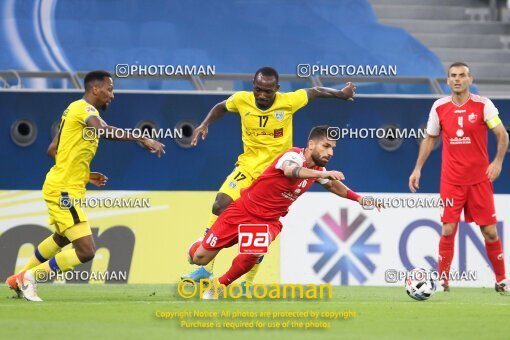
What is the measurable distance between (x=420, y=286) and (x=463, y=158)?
5.18 ft

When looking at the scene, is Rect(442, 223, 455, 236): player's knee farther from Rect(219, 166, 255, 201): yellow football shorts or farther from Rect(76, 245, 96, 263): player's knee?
Rect(76, 245, 96, 263): player's knee

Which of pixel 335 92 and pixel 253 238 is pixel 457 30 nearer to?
pixel 335 92

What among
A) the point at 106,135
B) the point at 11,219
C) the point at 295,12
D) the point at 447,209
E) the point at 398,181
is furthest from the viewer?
the point at 295,12

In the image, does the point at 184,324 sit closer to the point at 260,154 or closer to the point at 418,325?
the point at 418,325

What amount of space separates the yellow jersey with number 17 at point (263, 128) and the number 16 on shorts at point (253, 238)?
122cm

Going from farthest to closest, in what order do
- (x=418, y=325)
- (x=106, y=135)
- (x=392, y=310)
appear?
(x=106, y=135) < (x=392, y=310) < (x=418, y=325)

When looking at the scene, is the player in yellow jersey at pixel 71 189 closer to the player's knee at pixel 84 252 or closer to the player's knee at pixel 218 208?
the player's knee at pixel 84 252

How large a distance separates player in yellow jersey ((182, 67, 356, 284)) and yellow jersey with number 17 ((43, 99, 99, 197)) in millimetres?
1213

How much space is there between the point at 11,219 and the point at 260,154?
Answer: 131 inches

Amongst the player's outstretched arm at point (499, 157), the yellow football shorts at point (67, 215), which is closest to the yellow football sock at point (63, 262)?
the yellow football shorts at point (67, 215)

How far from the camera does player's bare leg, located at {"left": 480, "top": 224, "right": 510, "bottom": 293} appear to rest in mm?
12594

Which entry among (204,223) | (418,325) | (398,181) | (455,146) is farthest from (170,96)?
(418,325)

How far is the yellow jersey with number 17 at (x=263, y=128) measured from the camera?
12414 millimetres

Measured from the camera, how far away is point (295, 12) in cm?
1725
